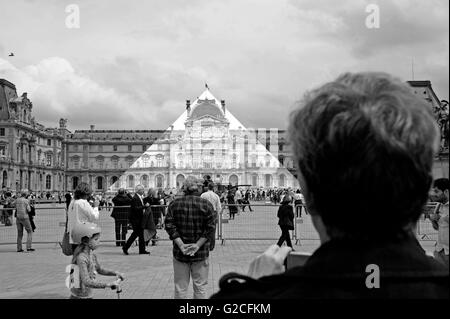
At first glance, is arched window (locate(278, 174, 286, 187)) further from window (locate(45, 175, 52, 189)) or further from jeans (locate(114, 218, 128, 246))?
jeans (locate(114, 218, 128, 246))

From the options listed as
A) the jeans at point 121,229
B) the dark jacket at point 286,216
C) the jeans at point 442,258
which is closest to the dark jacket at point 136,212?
the jeans at point 121,229

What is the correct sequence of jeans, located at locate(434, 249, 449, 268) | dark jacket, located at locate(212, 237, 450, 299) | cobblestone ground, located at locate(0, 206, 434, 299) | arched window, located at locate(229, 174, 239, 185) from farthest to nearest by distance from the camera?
arched window, located at locate(229, 174, 239, 185) → cobblestone ground, located at locate(0, 206, 434, 299) → jeans, located at locate(434, 249, 449, 268) → dark jacket, located at locate(212, 237, 450, 299)

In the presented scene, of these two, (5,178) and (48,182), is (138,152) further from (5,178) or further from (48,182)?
(5,178)

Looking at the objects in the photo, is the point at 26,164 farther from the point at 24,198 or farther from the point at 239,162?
the point at 24,198

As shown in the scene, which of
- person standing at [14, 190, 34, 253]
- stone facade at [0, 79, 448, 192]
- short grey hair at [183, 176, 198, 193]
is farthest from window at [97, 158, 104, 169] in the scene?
short grey hair at [183, 176, 198, 193]

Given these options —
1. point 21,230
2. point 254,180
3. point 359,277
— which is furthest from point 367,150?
point 254,180

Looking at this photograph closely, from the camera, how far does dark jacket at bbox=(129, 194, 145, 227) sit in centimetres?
1333

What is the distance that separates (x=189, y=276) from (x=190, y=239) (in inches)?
15.8

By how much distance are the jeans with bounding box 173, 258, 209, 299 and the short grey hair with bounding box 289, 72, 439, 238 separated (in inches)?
180

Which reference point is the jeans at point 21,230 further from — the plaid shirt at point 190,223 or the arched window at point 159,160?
the arched window at point 159,160

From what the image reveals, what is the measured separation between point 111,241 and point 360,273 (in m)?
14.1

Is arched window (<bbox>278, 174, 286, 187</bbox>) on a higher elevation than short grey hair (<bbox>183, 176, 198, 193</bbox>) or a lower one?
higher

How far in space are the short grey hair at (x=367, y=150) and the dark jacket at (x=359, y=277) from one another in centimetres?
6
